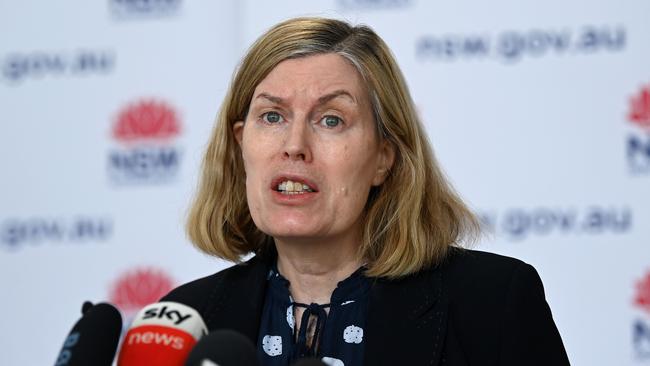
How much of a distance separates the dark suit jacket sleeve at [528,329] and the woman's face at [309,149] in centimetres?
35

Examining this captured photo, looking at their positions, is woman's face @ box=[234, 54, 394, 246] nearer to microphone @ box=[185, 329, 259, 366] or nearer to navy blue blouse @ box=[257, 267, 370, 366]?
navy blue blouse @ box=[257, 267, 370, 366]

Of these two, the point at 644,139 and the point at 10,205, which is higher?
the point at 644,139

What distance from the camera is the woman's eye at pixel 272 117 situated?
197 centimetres

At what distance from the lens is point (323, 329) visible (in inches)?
76.9

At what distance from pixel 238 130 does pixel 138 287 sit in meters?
1.30

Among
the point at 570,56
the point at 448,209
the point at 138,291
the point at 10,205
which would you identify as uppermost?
the point at 570,56

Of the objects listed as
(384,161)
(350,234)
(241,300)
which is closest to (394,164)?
(384,161)

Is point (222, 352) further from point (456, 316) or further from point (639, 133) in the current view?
point (639, 133)

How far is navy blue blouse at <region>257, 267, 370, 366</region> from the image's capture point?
6.34 ft

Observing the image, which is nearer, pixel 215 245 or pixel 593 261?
pixel 215 245

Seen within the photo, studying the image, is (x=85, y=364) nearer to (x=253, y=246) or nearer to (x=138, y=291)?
(x=253, y=246)

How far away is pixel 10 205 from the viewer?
343cm

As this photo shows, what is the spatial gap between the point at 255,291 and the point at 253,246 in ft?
0.57

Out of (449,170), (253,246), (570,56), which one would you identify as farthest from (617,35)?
(253,246)
